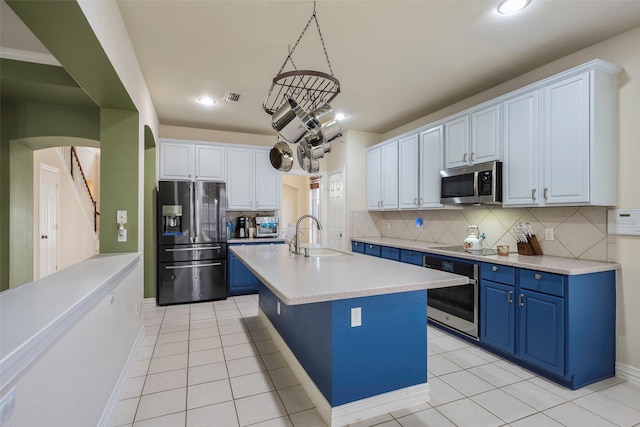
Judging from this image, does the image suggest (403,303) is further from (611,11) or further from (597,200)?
(611,11)

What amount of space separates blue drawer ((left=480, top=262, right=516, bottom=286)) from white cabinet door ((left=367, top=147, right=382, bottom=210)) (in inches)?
86.1

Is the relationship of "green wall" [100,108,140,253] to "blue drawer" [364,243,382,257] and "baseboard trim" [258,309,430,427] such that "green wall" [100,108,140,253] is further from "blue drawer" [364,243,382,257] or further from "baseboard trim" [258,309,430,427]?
"blue drawer" [364,243,382,257]

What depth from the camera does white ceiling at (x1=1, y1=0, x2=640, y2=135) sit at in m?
2.19

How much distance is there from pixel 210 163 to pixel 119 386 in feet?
11.1

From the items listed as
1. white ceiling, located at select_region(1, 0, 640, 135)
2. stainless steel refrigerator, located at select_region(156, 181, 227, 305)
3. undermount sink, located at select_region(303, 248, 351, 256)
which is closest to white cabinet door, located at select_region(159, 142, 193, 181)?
stainless steel refrigerator, located at select_region(156, 181, 227, 305)

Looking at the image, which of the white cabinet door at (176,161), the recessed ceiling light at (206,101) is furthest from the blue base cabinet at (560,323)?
the white cabinet door at (176,161)

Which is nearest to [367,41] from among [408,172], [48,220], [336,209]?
[408,172]

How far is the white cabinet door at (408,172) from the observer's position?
414 cm

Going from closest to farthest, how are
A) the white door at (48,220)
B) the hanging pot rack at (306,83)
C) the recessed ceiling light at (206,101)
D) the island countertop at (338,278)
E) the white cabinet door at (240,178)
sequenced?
1. the island countertop at (338,278)
2. the hanging pot rack at (306,83)
3. the recessed ceiling light at (206,101)
4. the white door at (48,220)
5. the white cabinet door at (240,178)

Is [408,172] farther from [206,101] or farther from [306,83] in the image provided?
[206,101]

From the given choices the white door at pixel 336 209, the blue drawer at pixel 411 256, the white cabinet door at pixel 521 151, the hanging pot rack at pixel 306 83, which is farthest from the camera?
the white door at pixel 336 209

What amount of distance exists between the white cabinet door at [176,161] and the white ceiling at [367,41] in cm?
101

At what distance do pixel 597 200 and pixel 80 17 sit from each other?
340 centimetres

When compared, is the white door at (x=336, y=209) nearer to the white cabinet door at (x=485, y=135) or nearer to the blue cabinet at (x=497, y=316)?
the white cabinet door at (x=485, y=135)
